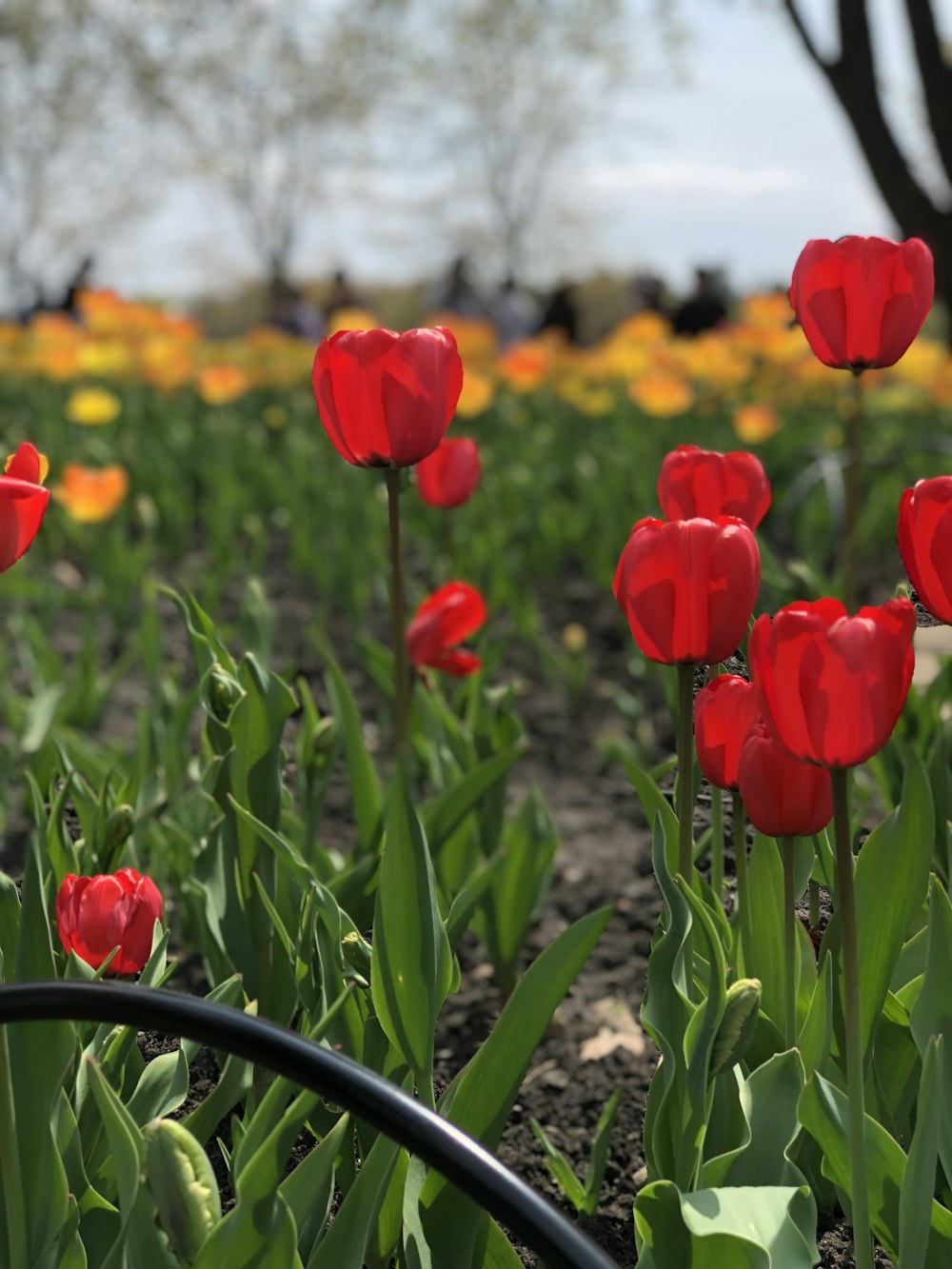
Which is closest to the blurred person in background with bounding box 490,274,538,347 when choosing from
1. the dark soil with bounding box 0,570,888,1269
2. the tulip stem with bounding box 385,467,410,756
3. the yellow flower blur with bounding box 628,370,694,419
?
the yellow flower blur with bounding box 628,370,694,419

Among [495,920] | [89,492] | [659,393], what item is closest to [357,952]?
[495,920]

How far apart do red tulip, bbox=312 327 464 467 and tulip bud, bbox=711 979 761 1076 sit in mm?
552

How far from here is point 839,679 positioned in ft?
2.59

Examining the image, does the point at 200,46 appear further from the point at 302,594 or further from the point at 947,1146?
the point at 947,1146

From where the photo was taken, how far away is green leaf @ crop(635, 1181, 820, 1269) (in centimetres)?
84

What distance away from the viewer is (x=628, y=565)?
0.97 meters

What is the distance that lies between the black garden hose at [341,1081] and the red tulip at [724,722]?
426mm

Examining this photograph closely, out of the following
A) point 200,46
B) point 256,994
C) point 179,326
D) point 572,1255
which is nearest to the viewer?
point 572,1255

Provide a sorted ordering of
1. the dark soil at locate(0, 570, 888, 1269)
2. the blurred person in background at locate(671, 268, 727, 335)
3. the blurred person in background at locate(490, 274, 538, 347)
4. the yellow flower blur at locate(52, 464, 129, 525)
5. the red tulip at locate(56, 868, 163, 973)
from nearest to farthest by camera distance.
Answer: the red tulip at locate(56, 868, 163, 973), the dark soil at locate(0, 570, 888, 1269), the yellow flower blur at locate(52, 464, 129, 525), the blurred person in background at locate(671, 268, 727, 335), the blurred person in background at locate(490, 274, 538, 347)

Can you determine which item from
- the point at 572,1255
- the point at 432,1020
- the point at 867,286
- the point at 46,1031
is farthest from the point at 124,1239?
the point at 867,286

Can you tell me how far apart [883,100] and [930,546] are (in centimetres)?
1091

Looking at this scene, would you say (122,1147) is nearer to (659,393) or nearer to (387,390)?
(387,390)

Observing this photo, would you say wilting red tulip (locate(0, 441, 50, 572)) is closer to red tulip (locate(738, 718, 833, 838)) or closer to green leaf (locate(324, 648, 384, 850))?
red tulip (locate(738, 718, 833, 838))

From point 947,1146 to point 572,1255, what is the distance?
Answer: 494mm
